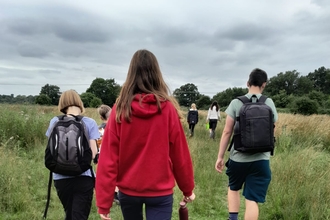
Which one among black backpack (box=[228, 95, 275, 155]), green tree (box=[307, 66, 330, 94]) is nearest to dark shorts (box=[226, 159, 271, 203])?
black backpack (box=[228, 95, 275, 155])

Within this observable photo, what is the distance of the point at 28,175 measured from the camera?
18.3ft

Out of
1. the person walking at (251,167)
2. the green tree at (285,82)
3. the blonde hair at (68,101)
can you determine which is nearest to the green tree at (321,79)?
the green tree at (285,82)

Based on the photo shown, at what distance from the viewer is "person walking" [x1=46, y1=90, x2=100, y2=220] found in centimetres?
293

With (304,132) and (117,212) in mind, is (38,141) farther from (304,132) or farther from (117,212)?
(304,132)

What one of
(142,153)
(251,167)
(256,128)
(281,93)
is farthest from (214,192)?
(281,93)

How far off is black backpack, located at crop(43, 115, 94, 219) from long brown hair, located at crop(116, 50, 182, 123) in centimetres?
92

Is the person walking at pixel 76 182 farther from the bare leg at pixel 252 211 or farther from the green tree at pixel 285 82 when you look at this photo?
the green tree at pixel 285 82

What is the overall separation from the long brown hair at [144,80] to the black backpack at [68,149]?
36.3 inches

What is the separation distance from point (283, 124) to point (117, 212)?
8.87m

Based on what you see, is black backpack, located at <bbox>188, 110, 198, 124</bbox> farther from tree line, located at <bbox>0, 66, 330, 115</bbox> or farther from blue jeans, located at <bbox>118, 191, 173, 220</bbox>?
tree line, located at <bbox>0, 66, 330, 115</bbox>

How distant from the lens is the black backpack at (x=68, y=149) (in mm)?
2754

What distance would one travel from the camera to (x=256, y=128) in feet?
10.5

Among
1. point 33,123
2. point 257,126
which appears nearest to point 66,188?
point 257,126

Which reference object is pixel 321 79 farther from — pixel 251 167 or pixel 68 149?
pixel 68 149
